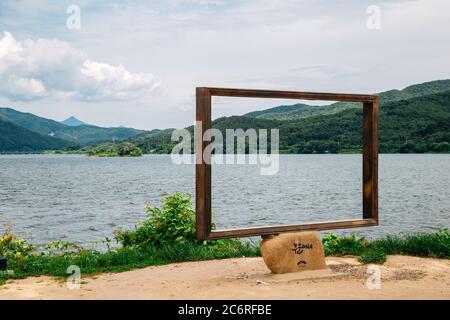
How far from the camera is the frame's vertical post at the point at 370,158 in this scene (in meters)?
9.60

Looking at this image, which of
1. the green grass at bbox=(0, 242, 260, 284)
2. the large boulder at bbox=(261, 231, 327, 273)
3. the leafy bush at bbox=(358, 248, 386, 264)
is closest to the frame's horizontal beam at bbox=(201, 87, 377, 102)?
the large boulder at bbox=(261, 231, 327, 273)

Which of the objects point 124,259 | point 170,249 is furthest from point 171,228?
point 124,259

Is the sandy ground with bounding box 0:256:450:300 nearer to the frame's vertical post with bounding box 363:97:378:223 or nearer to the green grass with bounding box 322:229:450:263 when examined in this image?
the green grass with bounding box 322:229:450:263

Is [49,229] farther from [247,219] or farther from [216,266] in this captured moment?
[216,266]

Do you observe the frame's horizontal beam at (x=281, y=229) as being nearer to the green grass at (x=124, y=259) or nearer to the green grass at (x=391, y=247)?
the green grass at (x=391, y=247)

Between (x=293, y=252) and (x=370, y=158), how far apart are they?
7.63ft

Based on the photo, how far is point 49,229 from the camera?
27.1 m

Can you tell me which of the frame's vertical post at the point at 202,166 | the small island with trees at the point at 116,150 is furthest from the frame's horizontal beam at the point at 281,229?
the small island with trees at the point at 116,150

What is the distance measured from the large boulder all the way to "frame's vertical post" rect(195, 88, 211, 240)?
105cm

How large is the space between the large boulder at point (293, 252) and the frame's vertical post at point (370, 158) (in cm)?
146

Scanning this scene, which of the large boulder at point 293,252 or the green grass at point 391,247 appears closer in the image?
the large boulder at point 293,252

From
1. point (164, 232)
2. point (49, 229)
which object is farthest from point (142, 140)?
point (164, 232)

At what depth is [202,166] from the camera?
791 cm

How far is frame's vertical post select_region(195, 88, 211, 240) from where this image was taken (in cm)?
788
